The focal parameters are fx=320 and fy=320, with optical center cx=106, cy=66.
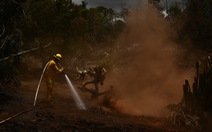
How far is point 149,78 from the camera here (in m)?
15.8

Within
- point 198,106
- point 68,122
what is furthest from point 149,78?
point 68,122

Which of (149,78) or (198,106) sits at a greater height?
(149,78)

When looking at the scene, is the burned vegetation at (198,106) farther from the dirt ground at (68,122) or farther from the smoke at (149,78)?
the smoke at (149,78)

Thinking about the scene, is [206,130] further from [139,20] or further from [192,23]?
[192,23]

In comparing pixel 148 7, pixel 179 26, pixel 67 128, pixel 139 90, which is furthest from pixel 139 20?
pixel 67 128

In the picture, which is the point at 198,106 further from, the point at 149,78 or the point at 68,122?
the point at 149,78

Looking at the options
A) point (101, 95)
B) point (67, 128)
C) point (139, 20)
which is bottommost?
point (67, 128)

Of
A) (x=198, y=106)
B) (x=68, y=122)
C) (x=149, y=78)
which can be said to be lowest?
(x=68, y=122)

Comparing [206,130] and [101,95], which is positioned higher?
[101,95]

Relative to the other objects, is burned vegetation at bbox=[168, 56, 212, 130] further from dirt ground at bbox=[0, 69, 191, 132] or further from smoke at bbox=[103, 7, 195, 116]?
smoke at bbox=[103, 7, 195, 116]

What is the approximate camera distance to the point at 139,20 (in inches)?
810

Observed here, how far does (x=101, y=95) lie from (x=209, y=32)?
17811 mm

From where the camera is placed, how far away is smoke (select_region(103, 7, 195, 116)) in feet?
41.5

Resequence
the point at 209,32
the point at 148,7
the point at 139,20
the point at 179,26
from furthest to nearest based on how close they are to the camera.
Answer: the point at 179,26 → the point at 209,32 → the point at 148,7 → the point at 139,20
